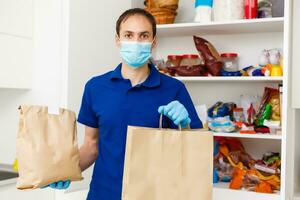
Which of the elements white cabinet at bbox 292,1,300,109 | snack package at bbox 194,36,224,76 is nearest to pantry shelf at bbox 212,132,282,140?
white cabinet at bbox 292,1,300,109

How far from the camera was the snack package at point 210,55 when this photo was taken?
8.50 feet

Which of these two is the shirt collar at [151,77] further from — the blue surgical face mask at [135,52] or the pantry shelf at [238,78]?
the pantry shelf at [238,78]

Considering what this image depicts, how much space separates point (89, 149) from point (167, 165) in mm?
447

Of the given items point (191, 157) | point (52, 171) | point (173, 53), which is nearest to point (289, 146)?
point (173, 53)

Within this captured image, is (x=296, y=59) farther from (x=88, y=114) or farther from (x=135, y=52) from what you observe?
(x=88, y=114)

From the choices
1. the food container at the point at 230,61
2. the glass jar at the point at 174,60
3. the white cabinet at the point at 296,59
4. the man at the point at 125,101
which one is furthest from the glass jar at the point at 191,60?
the man at the point at 125,101

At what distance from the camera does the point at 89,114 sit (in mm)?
1616

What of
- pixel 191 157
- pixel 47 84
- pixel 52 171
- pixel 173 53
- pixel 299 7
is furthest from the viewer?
pixel 173 53

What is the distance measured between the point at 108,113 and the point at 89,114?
136 millimetres

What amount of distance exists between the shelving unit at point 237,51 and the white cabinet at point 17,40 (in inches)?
32.9

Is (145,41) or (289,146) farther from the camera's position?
(289,146)

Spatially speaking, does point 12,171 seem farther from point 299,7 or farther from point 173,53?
point 299,7

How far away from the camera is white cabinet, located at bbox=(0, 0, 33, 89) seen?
7.43ft

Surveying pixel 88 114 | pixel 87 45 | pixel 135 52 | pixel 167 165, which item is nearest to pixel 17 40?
pixel 87 45
